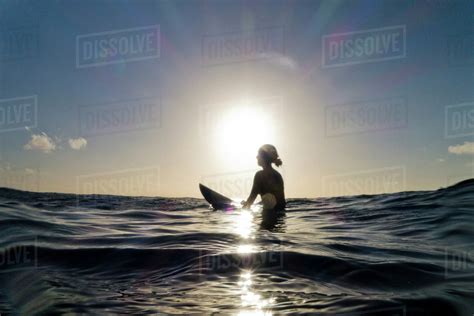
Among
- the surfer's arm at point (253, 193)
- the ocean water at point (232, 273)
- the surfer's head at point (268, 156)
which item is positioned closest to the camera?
the ocean water at point (232, 273)

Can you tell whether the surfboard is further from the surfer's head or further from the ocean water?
the ocean water

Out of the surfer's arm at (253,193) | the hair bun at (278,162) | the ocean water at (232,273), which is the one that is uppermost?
the hair bun at (278,162)

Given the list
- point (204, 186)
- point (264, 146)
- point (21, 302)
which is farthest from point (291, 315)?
point (204, 186)

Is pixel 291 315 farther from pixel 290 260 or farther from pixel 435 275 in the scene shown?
pixel 435 275

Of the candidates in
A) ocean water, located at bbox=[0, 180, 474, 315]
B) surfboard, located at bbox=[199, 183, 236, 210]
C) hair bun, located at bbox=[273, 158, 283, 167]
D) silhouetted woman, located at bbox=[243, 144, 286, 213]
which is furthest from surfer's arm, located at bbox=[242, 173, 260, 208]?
ocean water, located at bbox=[0, 180, 474, 315]

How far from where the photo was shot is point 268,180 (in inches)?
428

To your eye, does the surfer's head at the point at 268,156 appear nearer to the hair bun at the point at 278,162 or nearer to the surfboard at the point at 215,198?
the hair bun at the point at 278,162

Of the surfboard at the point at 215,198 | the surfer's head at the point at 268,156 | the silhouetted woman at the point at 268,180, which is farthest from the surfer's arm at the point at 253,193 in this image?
the surfboard at the point at 215,198

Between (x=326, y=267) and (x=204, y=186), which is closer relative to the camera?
(x=326, y=267)

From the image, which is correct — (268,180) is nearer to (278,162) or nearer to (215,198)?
(278,162)

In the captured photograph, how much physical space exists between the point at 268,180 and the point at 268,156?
2.39 ft

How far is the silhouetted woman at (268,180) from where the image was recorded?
1076cm

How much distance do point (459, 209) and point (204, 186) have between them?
8.84 m

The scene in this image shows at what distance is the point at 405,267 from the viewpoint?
4422 mm
